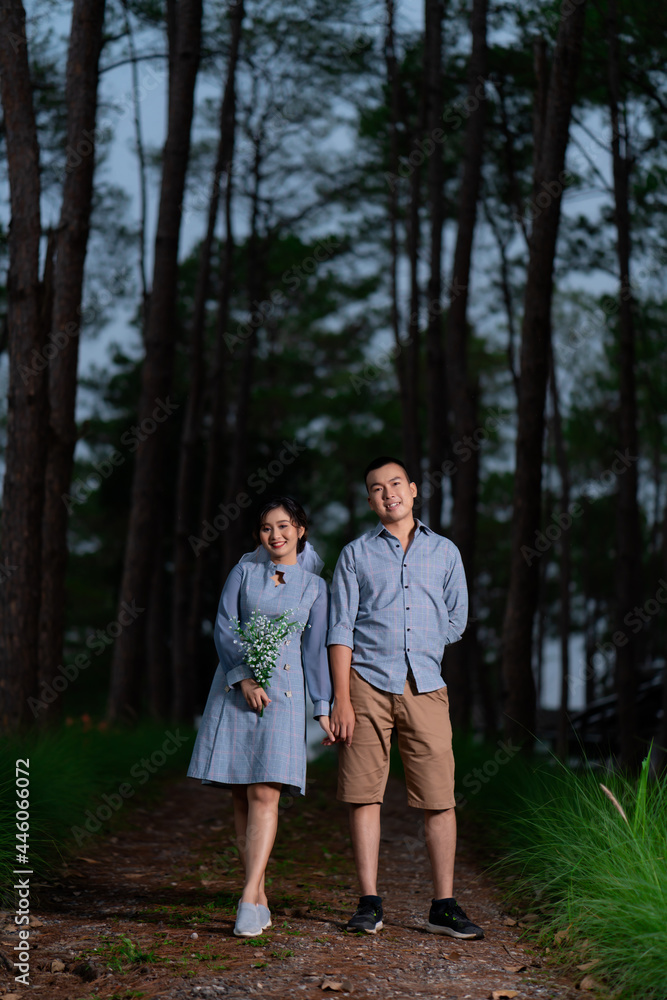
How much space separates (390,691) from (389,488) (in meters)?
0.81

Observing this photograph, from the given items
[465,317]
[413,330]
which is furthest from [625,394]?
[413,330]

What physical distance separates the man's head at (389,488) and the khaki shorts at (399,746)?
0.68 m

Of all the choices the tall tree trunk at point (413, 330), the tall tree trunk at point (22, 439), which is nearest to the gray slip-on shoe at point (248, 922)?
the tall tree trunk at point (22, 439)

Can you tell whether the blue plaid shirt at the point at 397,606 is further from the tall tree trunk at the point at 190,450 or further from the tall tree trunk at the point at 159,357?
the tall tree trunk at the point at 190,450

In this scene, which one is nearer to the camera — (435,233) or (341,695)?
(341,695)

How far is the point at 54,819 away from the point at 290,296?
17.0m

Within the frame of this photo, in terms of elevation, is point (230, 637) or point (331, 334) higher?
point (331, 334)

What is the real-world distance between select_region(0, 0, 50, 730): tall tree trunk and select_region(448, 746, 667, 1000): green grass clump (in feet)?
11.5

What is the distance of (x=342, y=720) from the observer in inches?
148

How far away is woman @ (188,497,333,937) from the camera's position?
3.72 meters

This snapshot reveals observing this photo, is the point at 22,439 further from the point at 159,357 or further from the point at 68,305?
the point at 159,357

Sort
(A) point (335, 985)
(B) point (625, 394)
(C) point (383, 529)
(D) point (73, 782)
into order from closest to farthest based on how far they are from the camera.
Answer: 1. (A) point (335, 985)
2. (C) point (383, 529)
3. (D) point (73, 782)
4. (B) point (625, 394)

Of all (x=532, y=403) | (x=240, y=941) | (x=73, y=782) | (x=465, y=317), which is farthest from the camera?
(x=465, y=317)

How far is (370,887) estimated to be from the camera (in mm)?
3838
